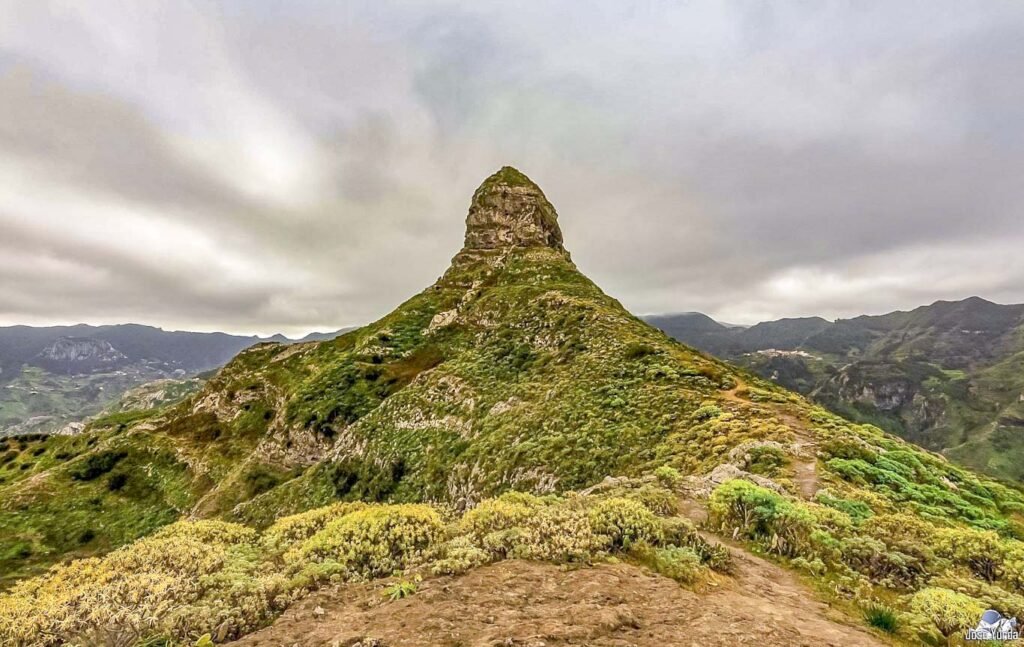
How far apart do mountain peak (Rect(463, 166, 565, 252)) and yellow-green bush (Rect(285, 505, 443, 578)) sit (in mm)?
108251

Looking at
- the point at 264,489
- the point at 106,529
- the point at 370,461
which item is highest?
the point at 370,461

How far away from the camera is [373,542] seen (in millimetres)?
11562

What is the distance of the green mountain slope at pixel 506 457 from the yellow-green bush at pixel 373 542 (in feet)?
0.37

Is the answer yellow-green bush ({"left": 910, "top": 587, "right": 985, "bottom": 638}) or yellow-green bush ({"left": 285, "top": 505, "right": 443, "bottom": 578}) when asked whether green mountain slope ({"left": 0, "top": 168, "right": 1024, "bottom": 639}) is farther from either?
yellow-green bush ({"left": 910, "top": 587, "right": 985, "bottom": 638})

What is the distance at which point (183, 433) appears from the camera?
95750 mm

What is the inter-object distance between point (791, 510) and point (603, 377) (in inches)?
1009

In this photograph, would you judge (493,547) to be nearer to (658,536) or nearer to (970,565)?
(658,536)

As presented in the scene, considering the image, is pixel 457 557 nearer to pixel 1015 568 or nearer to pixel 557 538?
pixel 557 538

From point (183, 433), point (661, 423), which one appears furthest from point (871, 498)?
point (183, 433)

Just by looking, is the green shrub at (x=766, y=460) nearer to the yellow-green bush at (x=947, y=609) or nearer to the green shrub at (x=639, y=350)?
the yellow-green bush at (x=947, y=609)

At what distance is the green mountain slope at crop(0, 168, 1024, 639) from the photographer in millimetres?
12484

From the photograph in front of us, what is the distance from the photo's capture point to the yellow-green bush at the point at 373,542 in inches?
427

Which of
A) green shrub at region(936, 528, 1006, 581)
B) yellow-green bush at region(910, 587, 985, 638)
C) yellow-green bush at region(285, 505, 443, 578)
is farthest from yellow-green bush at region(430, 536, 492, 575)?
green shrub at region(936, 528, 1006, 581)

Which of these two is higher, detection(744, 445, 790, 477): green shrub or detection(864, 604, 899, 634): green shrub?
detection(744, 445, 790, 477): green shrub
